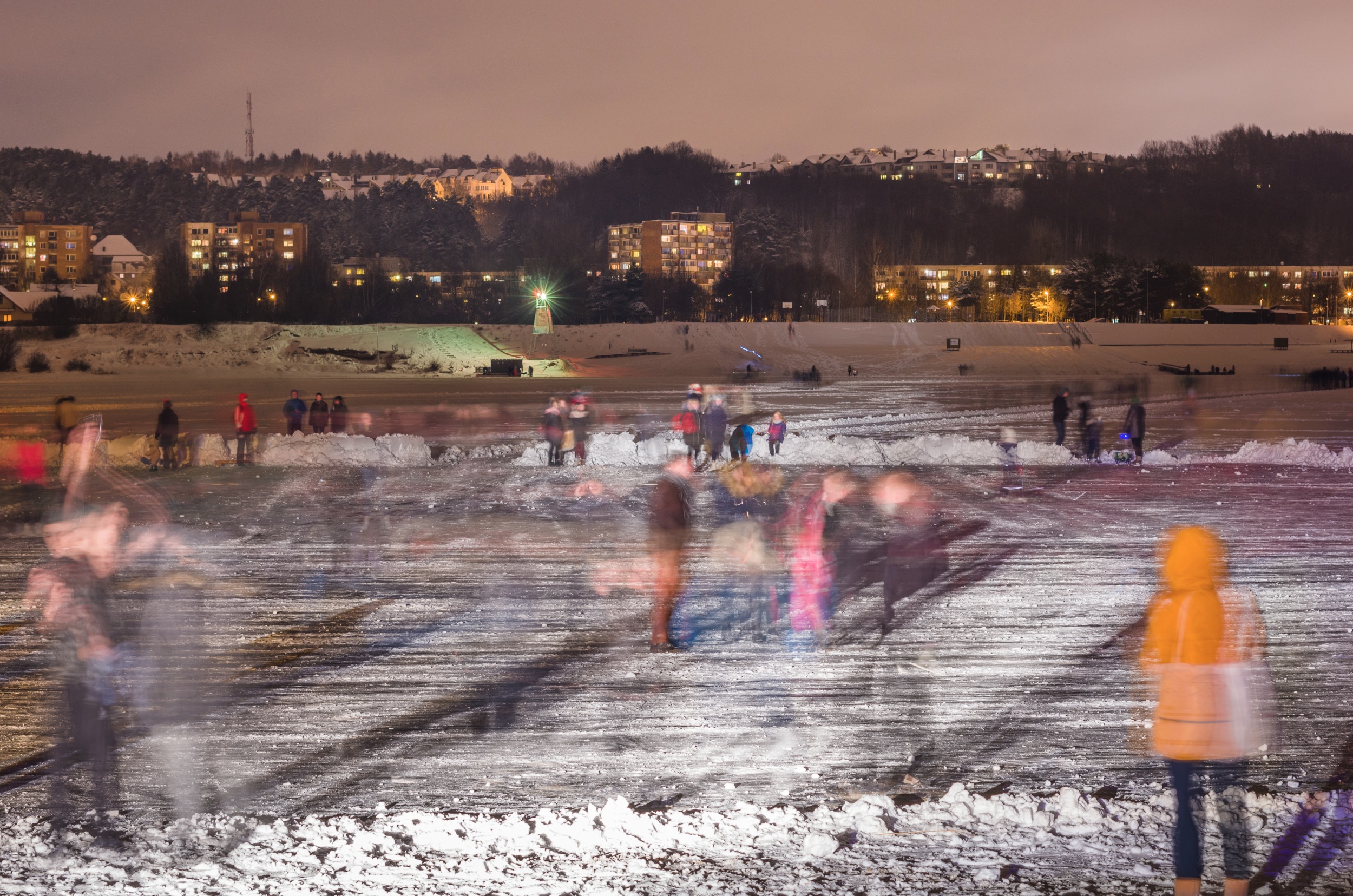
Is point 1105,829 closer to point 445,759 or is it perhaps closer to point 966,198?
point 445,759

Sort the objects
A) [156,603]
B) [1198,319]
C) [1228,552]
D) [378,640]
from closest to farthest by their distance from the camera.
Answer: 1. [378,640]
2. [156,603]
3. [1228,552]
4. [1198,319]

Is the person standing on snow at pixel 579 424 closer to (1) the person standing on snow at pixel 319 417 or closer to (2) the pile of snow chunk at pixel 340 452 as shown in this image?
→ (2) the pile of snow chunk at pixel 340 452

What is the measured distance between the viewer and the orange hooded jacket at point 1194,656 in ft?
13.3

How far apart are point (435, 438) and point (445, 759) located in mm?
19408

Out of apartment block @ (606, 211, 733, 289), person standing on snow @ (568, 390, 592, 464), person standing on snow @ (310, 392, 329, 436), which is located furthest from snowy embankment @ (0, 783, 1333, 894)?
apartment block @ (606, 211, 733, 289)

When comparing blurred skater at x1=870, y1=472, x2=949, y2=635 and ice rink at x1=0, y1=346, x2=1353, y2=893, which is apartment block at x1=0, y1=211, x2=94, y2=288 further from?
blurred skater at x1=870, y1=472, x2=949, y2=635

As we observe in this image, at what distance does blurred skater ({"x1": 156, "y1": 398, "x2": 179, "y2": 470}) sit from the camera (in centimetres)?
1906

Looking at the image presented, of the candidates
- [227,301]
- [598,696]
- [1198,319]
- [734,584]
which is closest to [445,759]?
[598,696]

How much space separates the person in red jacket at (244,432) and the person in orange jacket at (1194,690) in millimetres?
18388

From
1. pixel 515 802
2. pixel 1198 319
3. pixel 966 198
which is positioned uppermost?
pixel 966 198

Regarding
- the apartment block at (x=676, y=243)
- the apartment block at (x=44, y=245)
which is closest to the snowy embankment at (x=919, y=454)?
the apartment block at (x=676, y=243)

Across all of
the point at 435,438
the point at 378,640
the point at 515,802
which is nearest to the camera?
the point at 515,802

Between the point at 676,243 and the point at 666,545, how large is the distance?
5585 inches

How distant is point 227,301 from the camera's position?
75.1 m
